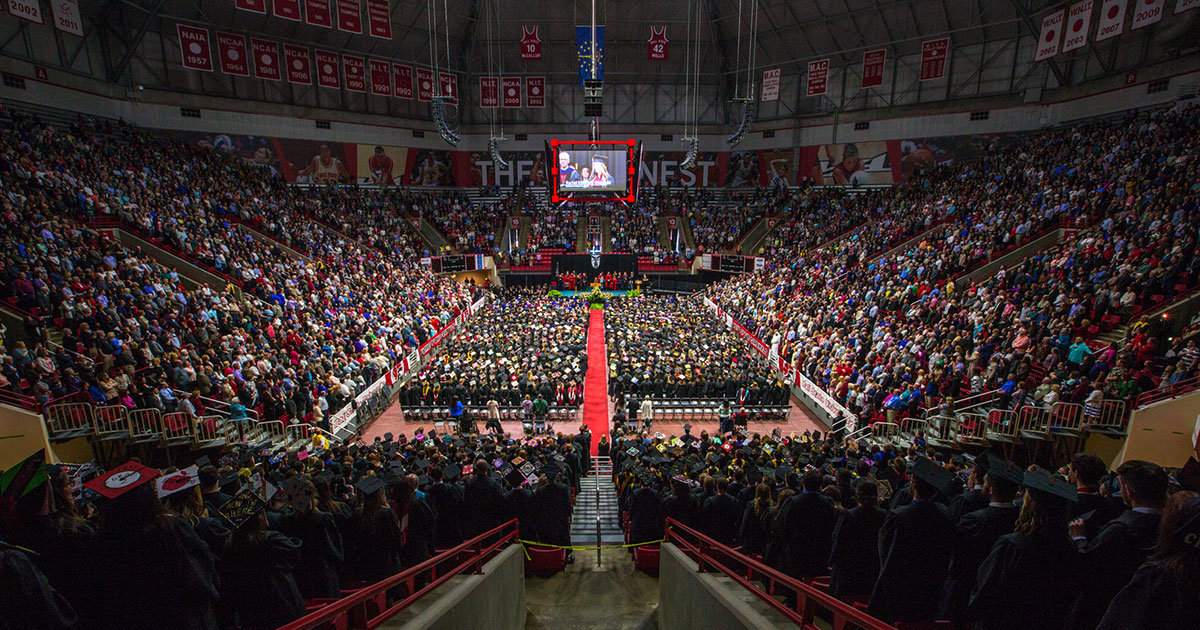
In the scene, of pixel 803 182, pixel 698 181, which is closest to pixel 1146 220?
pixel 803 182

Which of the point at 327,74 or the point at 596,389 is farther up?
the point at 327,74

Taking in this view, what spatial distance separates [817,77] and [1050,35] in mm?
10173

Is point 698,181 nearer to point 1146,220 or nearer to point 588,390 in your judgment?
point 588,390

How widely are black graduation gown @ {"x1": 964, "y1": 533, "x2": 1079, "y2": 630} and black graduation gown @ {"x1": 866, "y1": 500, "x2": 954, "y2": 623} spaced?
0.67 meters

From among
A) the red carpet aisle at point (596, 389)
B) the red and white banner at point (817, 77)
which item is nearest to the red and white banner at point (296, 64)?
the red carpet aisle at point (596, 389)

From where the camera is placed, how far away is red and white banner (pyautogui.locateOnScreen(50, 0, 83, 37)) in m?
21.2

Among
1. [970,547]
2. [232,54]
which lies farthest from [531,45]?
[970,547]

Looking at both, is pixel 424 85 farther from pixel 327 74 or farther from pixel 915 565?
pixel 915 565

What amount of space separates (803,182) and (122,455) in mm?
42182

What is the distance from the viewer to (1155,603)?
7.65ft

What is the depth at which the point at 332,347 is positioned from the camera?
58.7 feet

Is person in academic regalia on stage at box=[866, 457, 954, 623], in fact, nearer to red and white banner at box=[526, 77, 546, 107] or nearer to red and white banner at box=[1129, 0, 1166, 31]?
red and white banner at box=[1129, 0, 1166, 31]

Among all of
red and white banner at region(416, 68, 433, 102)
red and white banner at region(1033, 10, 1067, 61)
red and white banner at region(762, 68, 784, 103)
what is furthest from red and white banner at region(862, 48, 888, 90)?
red and white banner at region(416, 68, 433, 102)

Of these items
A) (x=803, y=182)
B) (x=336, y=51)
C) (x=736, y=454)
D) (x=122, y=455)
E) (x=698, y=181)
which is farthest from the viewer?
(x=698, y=181)
